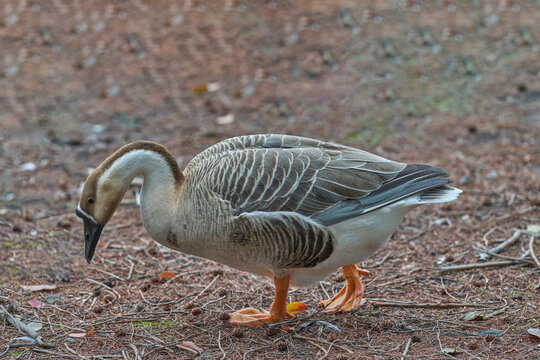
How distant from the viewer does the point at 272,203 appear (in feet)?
15.5

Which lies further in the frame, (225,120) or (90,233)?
(225,120)

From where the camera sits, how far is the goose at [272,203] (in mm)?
4715

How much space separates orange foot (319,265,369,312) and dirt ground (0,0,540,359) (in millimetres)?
112

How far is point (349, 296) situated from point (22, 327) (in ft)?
8.77

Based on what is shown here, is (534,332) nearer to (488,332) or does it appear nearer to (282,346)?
(488,332)

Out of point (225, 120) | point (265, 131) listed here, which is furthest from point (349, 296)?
point (225, 120)

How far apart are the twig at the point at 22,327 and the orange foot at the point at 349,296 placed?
227 cm

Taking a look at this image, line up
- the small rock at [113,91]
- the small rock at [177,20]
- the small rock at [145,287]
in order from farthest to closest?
the small rock at [177,20], the small rock at [113,91], the small rock at [145,287]

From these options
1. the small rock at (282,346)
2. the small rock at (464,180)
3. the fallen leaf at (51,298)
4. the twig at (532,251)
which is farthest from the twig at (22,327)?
the small rock at (464,180)

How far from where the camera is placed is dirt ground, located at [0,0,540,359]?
4840mm

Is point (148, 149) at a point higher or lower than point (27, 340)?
higher

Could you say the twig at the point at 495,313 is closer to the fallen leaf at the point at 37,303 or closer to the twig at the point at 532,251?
the twig at the point at 532,251

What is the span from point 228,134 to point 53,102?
12.1 feet

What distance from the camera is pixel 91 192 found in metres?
4.90
